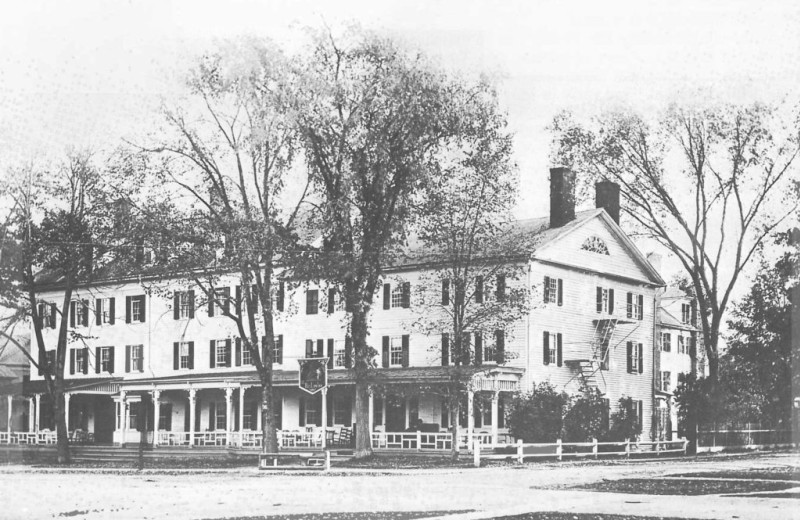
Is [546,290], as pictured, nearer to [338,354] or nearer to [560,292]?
[560,292]

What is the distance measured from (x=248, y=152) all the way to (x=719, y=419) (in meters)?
21.6

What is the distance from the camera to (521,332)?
42.3 meters

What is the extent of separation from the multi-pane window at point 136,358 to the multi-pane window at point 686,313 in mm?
30488

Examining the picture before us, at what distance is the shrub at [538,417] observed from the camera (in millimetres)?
38688

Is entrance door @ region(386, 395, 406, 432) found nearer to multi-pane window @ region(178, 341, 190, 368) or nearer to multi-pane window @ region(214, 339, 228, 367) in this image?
multi-pane window @ region(214, 339, 228, 367)

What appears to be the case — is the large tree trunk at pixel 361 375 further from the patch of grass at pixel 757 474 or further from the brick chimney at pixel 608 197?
the brick chimney at pixel 608 197

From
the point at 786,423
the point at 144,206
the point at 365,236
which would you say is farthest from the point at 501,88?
the point at 786,423

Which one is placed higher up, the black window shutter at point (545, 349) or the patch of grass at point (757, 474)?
the black window shutter at point (545, 349)

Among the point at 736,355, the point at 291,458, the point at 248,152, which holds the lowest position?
the point at 291,458

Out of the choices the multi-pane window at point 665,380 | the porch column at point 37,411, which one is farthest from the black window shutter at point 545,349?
the porch column at point 37,411

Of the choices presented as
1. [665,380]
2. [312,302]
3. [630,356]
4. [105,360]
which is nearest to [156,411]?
[105,360]

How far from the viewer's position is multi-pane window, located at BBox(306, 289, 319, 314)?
4719 cm

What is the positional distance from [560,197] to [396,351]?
8.91 meters

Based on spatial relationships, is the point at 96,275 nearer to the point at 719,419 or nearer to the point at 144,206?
the point at 144,206
